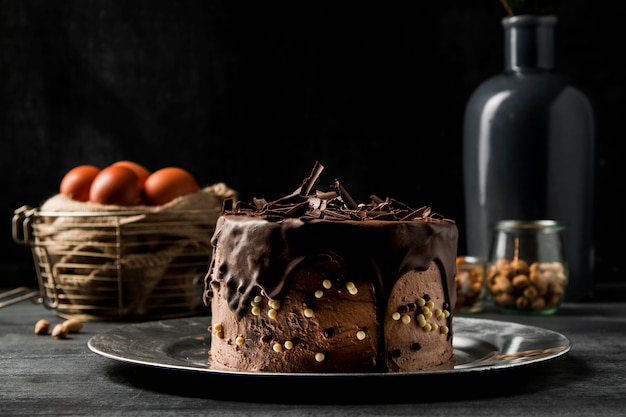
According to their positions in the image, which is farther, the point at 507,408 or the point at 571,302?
the point at 571,302

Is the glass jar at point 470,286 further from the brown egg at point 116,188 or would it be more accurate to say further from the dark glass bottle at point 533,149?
the brown egg at point 116,188

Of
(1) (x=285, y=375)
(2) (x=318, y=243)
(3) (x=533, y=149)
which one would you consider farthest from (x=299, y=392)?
(3) (x=533, y=149)

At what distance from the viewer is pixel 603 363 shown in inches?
48.3

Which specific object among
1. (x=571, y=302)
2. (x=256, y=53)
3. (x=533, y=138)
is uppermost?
(x=256, y=53)

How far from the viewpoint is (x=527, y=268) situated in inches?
66.8

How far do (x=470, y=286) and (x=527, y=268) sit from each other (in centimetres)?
12

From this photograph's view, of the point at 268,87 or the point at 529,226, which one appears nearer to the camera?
the point at 529,226

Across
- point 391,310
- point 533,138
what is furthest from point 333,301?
point 533,138

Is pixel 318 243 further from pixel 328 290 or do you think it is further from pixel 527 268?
pixel 527 268

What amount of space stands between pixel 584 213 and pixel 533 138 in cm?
21

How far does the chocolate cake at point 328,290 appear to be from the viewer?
108 cm

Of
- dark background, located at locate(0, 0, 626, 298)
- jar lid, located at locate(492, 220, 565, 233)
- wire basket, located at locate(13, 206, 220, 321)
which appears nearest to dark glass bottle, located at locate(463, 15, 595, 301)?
jar lid, located at locate(492, 220, 565, 233)

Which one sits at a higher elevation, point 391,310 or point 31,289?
point 391,310

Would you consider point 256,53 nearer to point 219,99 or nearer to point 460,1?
point 219,99
